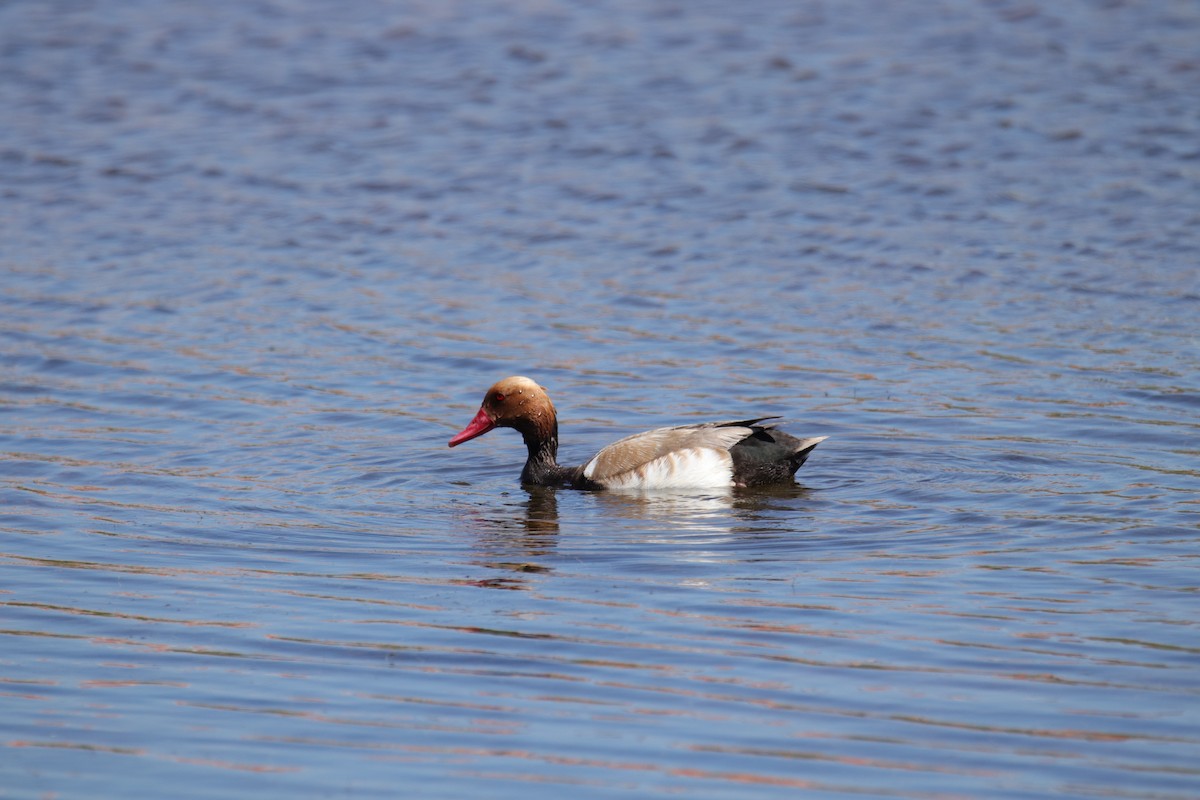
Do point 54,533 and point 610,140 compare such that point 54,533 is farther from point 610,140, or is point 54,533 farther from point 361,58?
point 361,58

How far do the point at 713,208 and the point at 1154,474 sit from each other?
8.75 m

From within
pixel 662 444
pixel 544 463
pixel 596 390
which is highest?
pixel 662 444

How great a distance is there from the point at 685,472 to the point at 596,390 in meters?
2.36

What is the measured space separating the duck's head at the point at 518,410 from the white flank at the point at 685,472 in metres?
0.85

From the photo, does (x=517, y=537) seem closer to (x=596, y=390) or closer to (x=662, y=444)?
(x=662, y=444)

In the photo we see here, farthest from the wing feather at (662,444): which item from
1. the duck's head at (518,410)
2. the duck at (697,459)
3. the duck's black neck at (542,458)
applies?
the duck's head at (518,410)

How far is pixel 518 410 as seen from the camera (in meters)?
11.8

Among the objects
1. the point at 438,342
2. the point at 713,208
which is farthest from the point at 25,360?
the point at 713,208

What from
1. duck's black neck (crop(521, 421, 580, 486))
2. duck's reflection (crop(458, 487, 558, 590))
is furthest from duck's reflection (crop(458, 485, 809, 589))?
duck's black neck (crop(521, 421, 580, 486))

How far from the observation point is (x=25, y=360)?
14000 millimetres

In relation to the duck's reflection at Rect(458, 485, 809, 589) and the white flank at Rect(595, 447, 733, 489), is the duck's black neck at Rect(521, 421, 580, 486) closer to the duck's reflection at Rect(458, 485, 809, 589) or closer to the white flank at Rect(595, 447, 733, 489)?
the duck's reflection at Rect(458, 485, 809, 589)

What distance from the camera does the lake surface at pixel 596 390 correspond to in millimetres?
6367

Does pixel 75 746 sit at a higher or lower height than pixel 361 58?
lower

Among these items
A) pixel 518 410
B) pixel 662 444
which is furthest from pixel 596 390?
pixel 662 444
